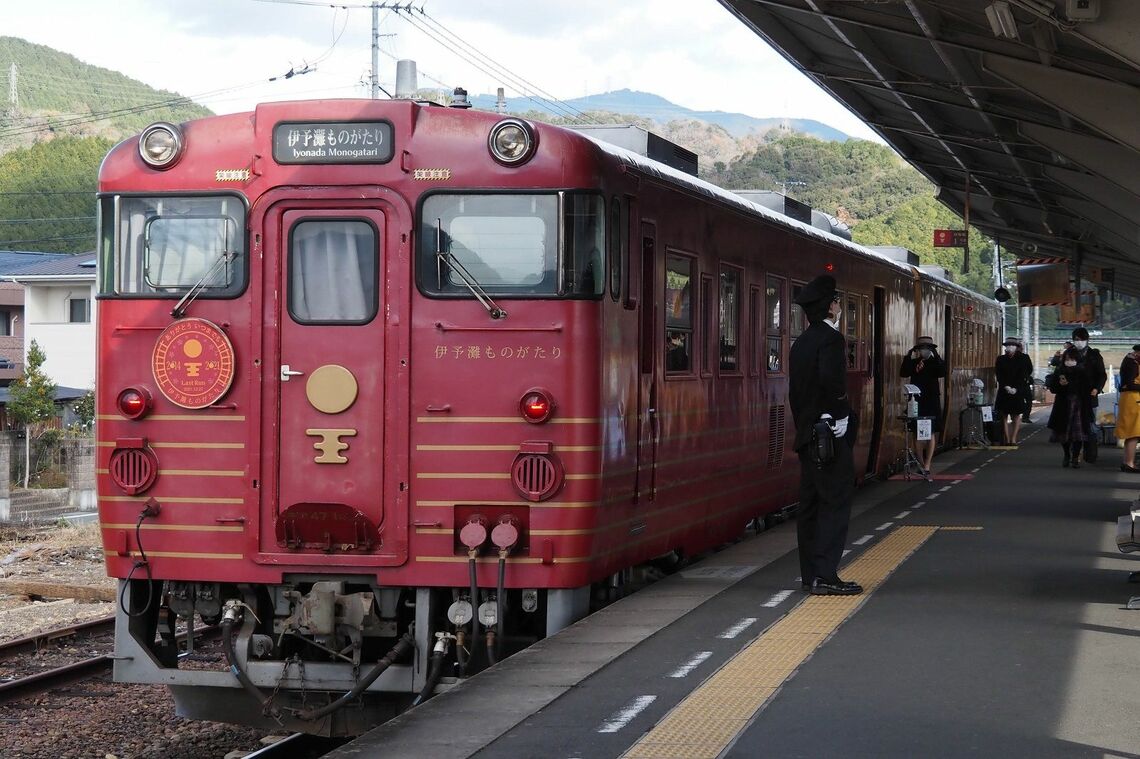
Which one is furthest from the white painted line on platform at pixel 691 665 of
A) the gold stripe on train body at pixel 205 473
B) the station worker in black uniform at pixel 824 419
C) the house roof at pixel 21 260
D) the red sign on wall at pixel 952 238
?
the house roof at pixel 21 260

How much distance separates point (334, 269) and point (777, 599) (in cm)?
349

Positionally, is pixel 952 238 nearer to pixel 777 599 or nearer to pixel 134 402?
pixel 777 599

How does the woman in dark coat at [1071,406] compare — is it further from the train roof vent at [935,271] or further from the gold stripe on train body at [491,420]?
the gold stripe on train body at [491,420]

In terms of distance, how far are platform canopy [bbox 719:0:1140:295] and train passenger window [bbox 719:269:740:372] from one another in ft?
10.1

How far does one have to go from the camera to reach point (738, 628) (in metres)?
8.50

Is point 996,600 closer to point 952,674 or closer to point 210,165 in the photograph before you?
point 952,674

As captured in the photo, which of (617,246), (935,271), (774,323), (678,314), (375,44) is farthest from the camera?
(375,44)

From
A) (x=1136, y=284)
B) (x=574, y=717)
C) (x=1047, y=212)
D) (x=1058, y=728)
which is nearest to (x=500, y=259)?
(x=574, y=717)

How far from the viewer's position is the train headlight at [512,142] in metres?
8.03

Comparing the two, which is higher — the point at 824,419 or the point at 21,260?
the point at 21,260

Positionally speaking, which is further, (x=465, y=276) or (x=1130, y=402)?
(x=1130, y=402)

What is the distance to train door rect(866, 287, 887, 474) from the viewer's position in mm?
18172

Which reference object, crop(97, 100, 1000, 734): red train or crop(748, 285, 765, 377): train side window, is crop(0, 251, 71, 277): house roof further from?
crop(97, 100, 1000, 734): red train

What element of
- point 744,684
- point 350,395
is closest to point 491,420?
point 350,395
